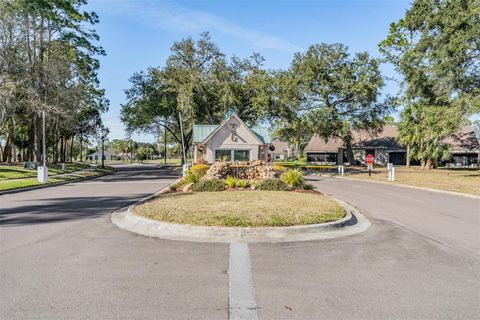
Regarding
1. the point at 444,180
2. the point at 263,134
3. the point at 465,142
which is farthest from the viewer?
the point at 465,142

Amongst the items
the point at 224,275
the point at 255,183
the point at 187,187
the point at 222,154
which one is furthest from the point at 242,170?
the point at 224,275

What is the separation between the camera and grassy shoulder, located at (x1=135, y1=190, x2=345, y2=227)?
8.29 meters

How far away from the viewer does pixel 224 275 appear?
5.24 m

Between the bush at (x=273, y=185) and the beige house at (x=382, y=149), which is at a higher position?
the beige house at (x=382, y=149)

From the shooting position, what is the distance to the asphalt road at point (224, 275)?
13.4ft

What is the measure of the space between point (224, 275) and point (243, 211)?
4.19 meters

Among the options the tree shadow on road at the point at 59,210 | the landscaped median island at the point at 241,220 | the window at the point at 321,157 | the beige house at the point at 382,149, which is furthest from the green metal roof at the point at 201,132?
the window at the point at 321,157

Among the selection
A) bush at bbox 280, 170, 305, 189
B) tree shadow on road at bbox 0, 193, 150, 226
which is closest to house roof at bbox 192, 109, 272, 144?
bush at bbox 280, 170, 305, 189

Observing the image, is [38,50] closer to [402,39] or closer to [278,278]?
[278,278]

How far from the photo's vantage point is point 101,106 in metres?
48.9

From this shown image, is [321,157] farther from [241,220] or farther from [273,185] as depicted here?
[241,220]

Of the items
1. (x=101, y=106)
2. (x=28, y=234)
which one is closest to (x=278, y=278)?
(x=28, y=234)

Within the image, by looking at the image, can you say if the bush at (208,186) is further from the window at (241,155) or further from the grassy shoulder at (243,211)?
the window at (241,155)

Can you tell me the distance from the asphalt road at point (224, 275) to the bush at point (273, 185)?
22.8 feet
